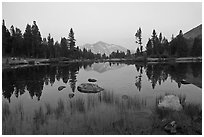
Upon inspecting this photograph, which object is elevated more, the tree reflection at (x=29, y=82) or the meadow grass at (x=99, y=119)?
the tree reflection at (x=29, y=82)

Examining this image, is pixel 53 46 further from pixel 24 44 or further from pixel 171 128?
pixel 171 128

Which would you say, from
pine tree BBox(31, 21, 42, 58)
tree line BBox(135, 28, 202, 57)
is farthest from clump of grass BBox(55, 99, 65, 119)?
tree line BBox(135, 28, 202, 57)

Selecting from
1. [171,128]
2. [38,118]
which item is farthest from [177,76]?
[38,118]

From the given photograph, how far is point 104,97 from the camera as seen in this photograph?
12.7 meters

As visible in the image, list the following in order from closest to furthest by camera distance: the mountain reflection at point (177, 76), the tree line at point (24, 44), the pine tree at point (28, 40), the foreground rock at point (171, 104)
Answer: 1. the foreground rock at point (171, 104)
2. the mountain reflection at point (177, 76)
3. the tree line at point (24, 44)
4. the pine tree at point (28, 40)

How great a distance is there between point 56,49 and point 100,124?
84.4 meters

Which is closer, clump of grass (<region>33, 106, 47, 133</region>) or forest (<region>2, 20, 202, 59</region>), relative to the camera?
clump of grass (<region>33, 106, 47, 133</region>)

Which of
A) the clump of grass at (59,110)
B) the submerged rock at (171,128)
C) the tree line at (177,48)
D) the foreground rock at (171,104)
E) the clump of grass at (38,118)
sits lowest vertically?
the clump of grass at (59,110)

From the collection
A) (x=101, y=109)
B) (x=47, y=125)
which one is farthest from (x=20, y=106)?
(x=101, y=109)

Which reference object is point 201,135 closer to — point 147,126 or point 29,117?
point 147,126

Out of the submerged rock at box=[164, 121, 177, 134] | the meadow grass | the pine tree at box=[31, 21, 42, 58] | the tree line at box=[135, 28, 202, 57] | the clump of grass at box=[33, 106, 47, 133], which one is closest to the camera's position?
the submerged rock at box=[164, 121, 177, 134]

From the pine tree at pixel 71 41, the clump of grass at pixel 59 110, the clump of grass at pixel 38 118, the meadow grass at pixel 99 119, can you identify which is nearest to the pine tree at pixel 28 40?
the pine tree at pixel 71 41

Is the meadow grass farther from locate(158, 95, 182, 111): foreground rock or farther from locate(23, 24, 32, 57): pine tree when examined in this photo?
locate(23, 24, 32, 57): pine tree

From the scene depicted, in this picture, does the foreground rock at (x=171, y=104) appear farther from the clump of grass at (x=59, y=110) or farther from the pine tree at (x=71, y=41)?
the pine tree at (x=71, y=41)
